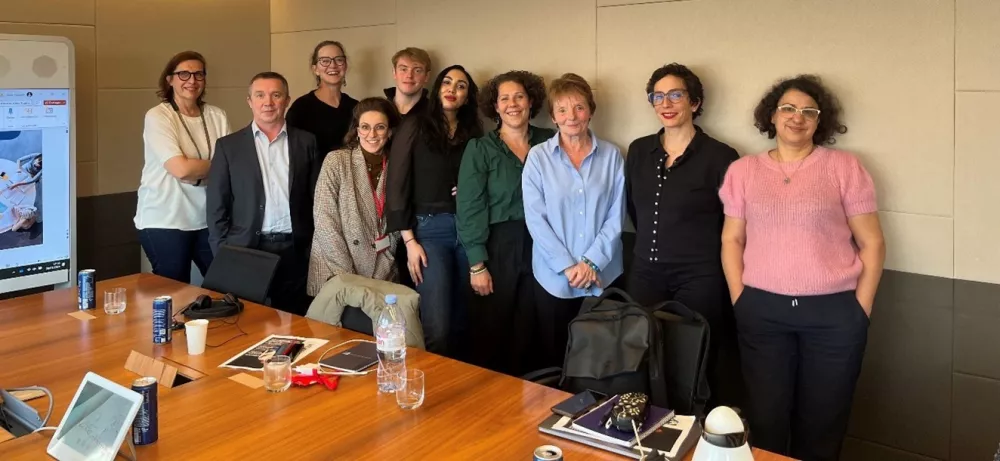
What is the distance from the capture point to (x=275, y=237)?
4074 millimetres

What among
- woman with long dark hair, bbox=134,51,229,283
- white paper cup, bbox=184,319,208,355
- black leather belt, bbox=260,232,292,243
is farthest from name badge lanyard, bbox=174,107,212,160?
white paper cup, bbox=184,319,208,355

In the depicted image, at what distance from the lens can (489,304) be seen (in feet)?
12.8

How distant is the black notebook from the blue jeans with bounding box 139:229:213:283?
2027 mm

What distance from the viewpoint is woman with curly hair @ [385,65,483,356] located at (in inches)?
155

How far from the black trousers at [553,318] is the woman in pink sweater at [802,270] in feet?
2.70

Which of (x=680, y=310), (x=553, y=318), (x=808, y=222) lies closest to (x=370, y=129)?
(x=553, y=318)

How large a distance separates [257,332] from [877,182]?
2532 mm

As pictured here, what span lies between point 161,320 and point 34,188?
1921mm

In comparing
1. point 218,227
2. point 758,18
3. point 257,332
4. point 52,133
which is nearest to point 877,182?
point 758,18

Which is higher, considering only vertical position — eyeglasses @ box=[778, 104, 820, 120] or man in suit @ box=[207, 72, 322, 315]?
eyeglasses @ box=[778, 104, 820, 120]

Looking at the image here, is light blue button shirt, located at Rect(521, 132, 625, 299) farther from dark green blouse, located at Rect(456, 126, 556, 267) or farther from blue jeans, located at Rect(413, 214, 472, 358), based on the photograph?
blue jeans, located at Rect(413, 214, 472, 358)

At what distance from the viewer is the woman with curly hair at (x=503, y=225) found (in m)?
3.75

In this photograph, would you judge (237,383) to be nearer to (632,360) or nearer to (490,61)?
(632,360)

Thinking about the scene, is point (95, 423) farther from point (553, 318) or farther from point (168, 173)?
point (168, 173)
